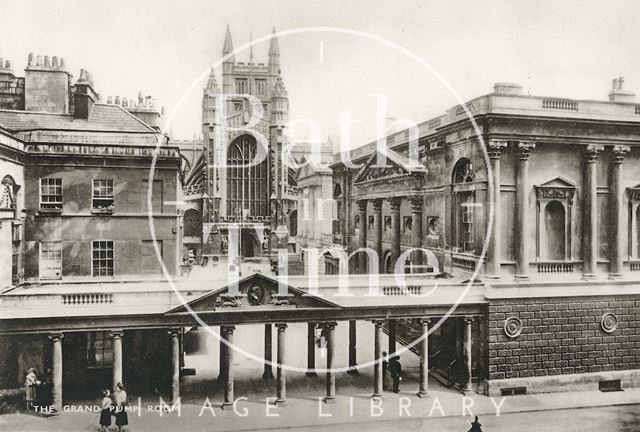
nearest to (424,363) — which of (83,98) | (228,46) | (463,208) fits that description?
(463,208)

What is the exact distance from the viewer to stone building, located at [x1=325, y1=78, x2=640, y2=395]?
20.5 metres

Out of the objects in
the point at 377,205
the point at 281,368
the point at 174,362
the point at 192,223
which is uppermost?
the point at 377,205

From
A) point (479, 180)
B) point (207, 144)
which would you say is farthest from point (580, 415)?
point (207, 144)

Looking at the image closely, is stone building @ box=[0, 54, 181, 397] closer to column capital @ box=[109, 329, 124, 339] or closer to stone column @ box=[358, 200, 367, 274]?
column capital @ box=[109, 329, 124, 339]

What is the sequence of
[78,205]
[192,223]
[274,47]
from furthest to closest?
[274,47] → [192,223] → [78,205]

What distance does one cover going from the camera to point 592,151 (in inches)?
841

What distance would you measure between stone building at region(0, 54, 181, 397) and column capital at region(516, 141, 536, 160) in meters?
14.4

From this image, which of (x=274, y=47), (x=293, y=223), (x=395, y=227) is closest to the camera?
(x=395, y=227)

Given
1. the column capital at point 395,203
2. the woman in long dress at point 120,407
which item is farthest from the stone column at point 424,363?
the woman in long dress at point 120,407

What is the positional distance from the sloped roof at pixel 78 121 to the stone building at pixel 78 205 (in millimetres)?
44

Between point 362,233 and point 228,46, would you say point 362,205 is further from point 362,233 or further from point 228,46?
point 228,46

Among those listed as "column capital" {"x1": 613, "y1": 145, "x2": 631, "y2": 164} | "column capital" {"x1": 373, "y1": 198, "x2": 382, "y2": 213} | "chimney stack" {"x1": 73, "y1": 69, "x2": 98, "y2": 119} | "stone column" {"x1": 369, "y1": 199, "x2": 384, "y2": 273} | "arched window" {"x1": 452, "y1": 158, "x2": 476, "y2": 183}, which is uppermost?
"chimney stack" {"x1": 73, "y1": 69, "x2": 98, "y2": 119}

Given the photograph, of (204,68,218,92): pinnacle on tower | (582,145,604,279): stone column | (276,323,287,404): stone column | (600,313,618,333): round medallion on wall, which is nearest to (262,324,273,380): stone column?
(276,323,287,404): stone column

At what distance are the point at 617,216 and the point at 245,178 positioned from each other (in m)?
45.9
